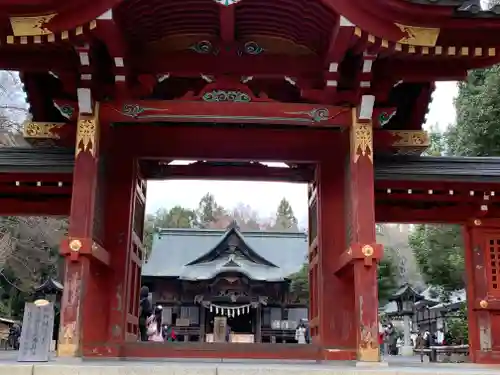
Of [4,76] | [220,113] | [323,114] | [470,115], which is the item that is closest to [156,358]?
[220,113]

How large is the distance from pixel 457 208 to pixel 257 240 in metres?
22.3

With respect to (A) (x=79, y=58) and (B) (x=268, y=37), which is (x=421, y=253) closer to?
(B) (x=268, y=37)

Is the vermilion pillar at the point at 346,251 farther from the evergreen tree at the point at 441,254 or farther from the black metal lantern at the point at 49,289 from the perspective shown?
the evergreen tree at the point at 441,254

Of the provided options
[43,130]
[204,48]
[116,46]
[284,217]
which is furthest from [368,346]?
[284,217]

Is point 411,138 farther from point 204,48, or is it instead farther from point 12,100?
point 12,100

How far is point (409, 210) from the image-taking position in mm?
9734

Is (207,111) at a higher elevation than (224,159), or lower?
higher

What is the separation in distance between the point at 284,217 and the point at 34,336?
59712 mm

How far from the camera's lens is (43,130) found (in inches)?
342

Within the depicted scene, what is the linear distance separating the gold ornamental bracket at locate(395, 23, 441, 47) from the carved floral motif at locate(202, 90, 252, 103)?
219cm

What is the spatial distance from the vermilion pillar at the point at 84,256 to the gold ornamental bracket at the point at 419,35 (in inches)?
164

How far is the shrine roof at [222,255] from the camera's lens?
25.2m

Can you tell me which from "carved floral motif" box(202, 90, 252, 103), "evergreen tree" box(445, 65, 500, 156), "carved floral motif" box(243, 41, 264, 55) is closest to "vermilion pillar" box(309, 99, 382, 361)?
"carved floral motif" box(202, 90, 252, 103)

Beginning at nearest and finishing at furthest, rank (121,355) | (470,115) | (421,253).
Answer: (121,355) → (470,115) → (421,253)
